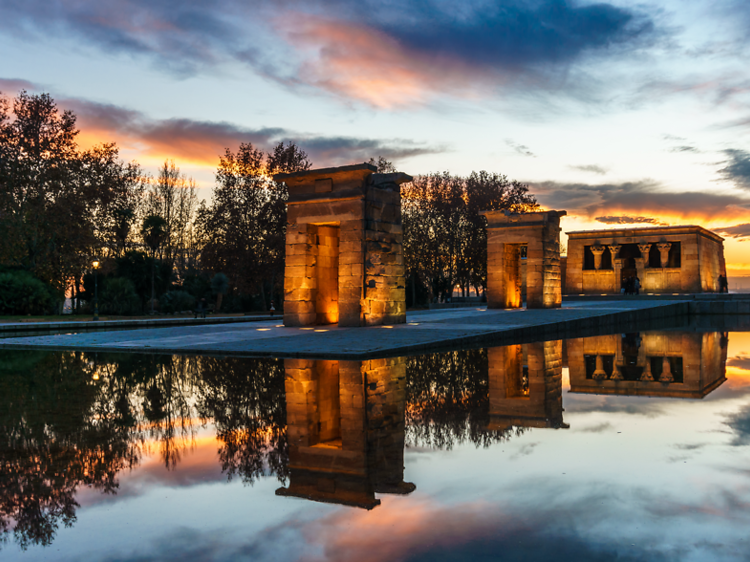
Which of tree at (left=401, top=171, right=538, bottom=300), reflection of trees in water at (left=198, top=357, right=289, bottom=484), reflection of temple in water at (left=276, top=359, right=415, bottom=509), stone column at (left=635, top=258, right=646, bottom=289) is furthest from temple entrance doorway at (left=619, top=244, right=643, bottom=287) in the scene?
reflection of temple in water at (left=276, top=359, right=415, bottom=509)

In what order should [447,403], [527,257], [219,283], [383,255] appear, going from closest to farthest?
1. [447,403]
2. [383,255]
3. [527,257]
4. [219,283]

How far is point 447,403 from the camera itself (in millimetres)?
6551

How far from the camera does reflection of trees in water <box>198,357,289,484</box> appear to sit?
439cm

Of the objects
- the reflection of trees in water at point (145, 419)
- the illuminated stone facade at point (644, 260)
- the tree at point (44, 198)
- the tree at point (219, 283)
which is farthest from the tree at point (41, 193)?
the illuminated stone facade at point (644, 260)

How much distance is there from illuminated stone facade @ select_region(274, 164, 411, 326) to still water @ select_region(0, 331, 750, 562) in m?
7.98

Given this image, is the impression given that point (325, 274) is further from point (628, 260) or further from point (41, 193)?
point (628, 260)

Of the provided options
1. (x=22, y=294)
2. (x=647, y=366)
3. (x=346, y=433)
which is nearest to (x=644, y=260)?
(x=647, y=366)

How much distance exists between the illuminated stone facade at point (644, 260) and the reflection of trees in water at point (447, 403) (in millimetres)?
36315

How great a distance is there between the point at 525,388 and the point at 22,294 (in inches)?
1067

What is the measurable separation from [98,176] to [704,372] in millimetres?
32132

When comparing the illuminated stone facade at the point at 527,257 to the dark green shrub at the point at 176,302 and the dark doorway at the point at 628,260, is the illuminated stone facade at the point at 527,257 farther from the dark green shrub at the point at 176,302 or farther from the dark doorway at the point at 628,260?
the dark doorway at the point at 628,260

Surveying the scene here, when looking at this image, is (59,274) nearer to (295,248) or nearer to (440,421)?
(295,248)

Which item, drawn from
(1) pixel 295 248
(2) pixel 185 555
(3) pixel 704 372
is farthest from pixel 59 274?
(2) pixel 185 555

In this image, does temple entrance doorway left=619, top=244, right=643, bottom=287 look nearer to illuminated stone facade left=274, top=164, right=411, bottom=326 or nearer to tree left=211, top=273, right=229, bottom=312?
tree left=211, top=273, right=229, bottom=312
